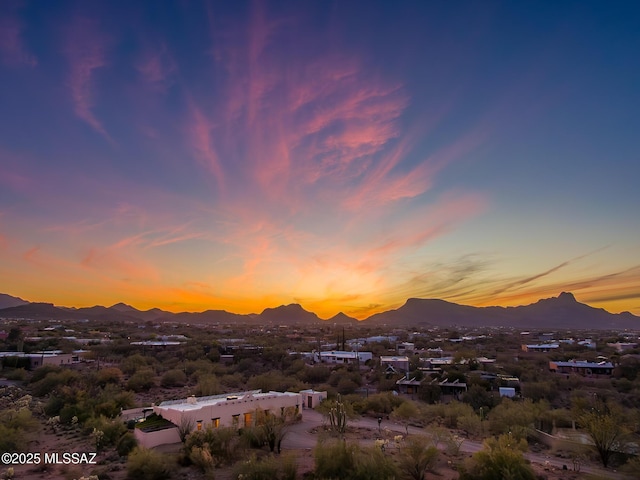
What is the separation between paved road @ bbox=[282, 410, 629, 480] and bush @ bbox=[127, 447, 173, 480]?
741 cm

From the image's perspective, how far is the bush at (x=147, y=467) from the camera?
2095cm

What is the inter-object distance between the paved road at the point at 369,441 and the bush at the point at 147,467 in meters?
7.41

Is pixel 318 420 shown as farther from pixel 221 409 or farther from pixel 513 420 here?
pixel 513 420

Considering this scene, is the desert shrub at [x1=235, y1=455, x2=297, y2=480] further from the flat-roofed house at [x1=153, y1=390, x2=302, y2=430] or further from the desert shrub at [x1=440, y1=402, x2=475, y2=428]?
the desert shrub at [x1=440, y1=402, x2=475, y2=428]

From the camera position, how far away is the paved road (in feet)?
74.8

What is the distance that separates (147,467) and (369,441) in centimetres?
1270

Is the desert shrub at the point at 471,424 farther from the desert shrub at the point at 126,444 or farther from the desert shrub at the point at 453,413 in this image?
the desert shrub at the point at 126,444

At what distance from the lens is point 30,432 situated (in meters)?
28.0

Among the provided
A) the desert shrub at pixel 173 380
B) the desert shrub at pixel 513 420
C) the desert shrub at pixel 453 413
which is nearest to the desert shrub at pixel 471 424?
the desert shrub at pixel 513 420

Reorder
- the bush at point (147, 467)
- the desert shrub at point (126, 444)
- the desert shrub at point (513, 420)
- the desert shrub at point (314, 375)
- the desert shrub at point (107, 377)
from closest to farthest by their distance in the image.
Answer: the bush at point (147, 467)
the desert shrub at point (126, 444)
the desert shrub at point (513, 420)
the desert shrub at point (107, 377)
the desert shrub at point (314, 375)

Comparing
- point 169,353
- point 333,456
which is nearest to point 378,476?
point 333,456

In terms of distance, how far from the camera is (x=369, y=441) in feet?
89.1

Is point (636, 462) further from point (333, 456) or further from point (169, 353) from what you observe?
point (169, 353)

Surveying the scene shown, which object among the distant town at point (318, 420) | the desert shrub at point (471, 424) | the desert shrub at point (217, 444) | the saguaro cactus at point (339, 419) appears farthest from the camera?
the desert shrub at point (471, 424)
